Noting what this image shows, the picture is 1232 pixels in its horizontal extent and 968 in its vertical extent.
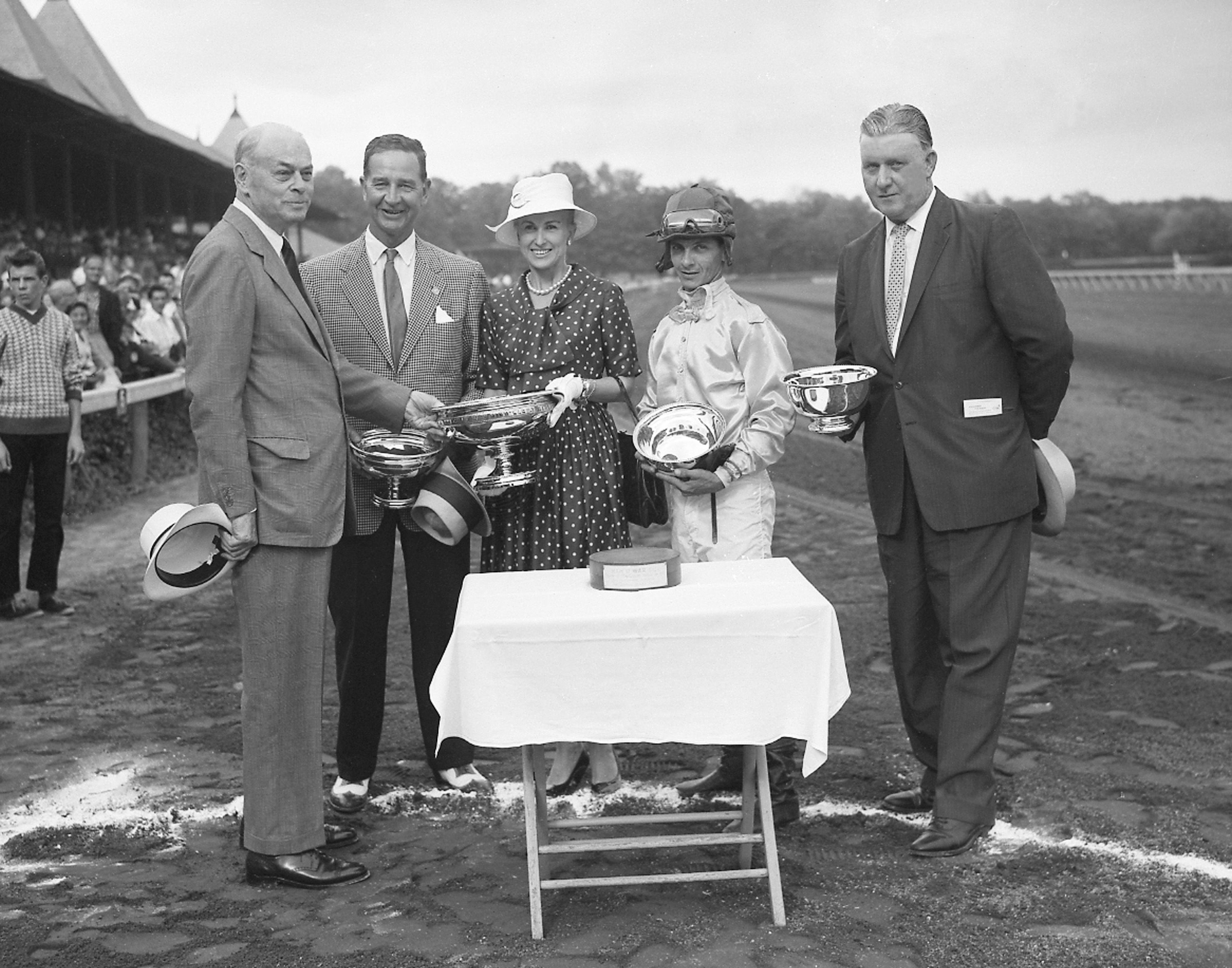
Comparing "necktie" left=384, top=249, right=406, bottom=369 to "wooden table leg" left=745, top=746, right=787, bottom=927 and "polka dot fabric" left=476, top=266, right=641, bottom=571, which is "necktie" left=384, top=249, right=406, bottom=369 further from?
"wooden table leg" left=745, top=746, right=787, bottom=927

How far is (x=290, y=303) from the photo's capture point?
3.90 metres

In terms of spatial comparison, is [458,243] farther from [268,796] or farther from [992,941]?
[992,941]

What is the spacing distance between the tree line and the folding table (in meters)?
4.75

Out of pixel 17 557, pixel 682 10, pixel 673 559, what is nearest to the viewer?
pixel 673 559

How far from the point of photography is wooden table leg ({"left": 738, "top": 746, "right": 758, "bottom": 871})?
3.92 metres

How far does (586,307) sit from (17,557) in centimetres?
488

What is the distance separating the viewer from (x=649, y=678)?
3.48 meters

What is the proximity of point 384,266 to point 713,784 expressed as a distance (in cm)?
214

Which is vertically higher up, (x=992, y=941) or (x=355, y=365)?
(x=355, y=365)

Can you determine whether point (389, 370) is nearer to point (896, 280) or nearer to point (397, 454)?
point (397, 454)

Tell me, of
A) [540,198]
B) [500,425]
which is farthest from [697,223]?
[500,425]

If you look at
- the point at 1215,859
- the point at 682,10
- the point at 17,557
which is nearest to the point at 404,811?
the point at 1215,859

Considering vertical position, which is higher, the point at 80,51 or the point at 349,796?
the point at 80,51

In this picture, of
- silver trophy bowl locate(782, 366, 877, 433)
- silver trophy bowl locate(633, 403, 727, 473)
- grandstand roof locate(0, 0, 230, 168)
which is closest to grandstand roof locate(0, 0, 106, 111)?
grandstand roof locate(0, 0, 230, 168)
